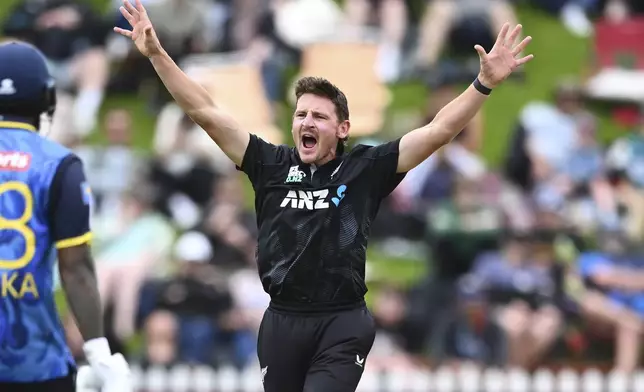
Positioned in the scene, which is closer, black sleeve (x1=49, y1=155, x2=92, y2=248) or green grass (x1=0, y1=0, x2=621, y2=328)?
black sleeve (x1=49, y1=155, x2=92, y2=248)

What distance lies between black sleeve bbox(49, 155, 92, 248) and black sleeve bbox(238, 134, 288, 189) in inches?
56.3

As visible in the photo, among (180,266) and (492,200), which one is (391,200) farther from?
(180,266)

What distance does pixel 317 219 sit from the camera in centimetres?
709

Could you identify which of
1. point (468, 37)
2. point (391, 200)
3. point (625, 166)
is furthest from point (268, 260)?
point (468, 37)

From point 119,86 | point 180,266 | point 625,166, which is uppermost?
point 119,86

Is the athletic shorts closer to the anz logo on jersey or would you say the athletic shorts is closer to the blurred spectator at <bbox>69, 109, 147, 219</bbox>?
the anz logo on jersey

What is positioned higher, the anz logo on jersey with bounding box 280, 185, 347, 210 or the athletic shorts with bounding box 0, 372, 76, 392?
the anz logo on jersey with bounding box 280, 185, 347, 210

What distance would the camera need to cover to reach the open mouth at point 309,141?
23.7 feet

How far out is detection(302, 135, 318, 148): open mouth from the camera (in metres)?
7.23

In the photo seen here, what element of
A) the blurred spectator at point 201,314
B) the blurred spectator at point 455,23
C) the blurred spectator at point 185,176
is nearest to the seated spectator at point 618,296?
the blurred spectator at point 201,314

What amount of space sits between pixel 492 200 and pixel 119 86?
5.34 metres

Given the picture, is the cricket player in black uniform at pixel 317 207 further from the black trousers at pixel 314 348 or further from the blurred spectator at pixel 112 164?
the blurred spectator at pixel 112 164

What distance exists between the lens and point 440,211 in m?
15.0

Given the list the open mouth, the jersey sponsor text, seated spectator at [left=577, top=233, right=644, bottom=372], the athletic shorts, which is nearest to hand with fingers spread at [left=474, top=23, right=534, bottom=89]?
the open mouth
